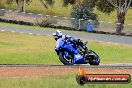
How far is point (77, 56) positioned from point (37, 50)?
39.9 feet

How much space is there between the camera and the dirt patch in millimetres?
16734

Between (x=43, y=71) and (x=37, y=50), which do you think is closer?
(x=43, y=71)

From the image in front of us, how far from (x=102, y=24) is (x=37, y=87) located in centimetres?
3379

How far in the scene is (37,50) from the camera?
31.4m

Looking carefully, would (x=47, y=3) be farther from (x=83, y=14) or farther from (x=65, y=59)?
(x=65, y=59)

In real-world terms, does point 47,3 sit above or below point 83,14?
below

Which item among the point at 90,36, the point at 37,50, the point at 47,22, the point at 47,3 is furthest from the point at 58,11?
the point at 37,50

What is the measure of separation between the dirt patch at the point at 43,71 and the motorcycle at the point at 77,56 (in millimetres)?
1351

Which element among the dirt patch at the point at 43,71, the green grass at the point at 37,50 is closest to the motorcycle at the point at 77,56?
the dirt patch at the point at 43,71

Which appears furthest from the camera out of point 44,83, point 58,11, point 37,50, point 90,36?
point 58,11

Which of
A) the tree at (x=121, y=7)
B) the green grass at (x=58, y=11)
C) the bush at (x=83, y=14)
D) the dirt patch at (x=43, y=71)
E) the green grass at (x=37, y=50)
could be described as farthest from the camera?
the green grass at (x=58, y=11)

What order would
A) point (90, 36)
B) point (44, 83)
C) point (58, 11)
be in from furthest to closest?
point (58, 11) → point (90, 36) → point (44, 83)

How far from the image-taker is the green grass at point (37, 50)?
26.7 metres

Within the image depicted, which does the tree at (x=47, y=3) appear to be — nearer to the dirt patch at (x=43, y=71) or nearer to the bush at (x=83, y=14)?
the bush at (x=83, y=14)
